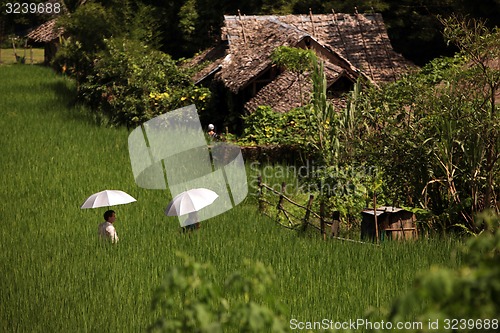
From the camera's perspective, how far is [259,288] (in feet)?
11.8

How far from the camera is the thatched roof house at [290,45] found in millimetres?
19438

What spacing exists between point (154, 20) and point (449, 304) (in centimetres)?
2686

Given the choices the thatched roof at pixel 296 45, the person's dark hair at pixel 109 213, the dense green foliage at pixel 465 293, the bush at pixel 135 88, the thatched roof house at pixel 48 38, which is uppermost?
Result: the dense green foliage at pixel 465 293

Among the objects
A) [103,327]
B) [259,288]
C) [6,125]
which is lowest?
[6,125]

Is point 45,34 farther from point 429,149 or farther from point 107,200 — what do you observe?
point 429,149

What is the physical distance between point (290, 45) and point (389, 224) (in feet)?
34.8

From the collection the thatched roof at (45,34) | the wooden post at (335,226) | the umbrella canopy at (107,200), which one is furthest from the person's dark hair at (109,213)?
the thatched roof at (45,34)

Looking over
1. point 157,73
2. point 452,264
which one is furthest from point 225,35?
point 452,264

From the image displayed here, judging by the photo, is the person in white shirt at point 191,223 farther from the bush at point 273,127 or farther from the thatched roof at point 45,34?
the thatched roof at point 45,34

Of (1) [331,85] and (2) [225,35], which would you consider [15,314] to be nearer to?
(1) [331,85]

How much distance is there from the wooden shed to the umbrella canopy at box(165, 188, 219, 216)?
205 cm

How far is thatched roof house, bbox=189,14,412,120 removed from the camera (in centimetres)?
1944

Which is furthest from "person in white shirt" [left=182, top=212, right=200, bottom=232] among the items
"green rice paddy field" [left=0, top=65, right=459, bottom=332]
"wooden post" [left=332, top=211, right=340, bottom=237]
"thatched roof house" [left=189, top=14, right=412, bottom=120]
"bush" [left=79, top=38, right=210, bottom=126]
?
"bush" [left=79, top=38, right=210, bottom=126]

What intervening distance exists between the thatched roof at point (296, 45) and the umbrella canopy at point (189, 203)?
8958 millimetres
